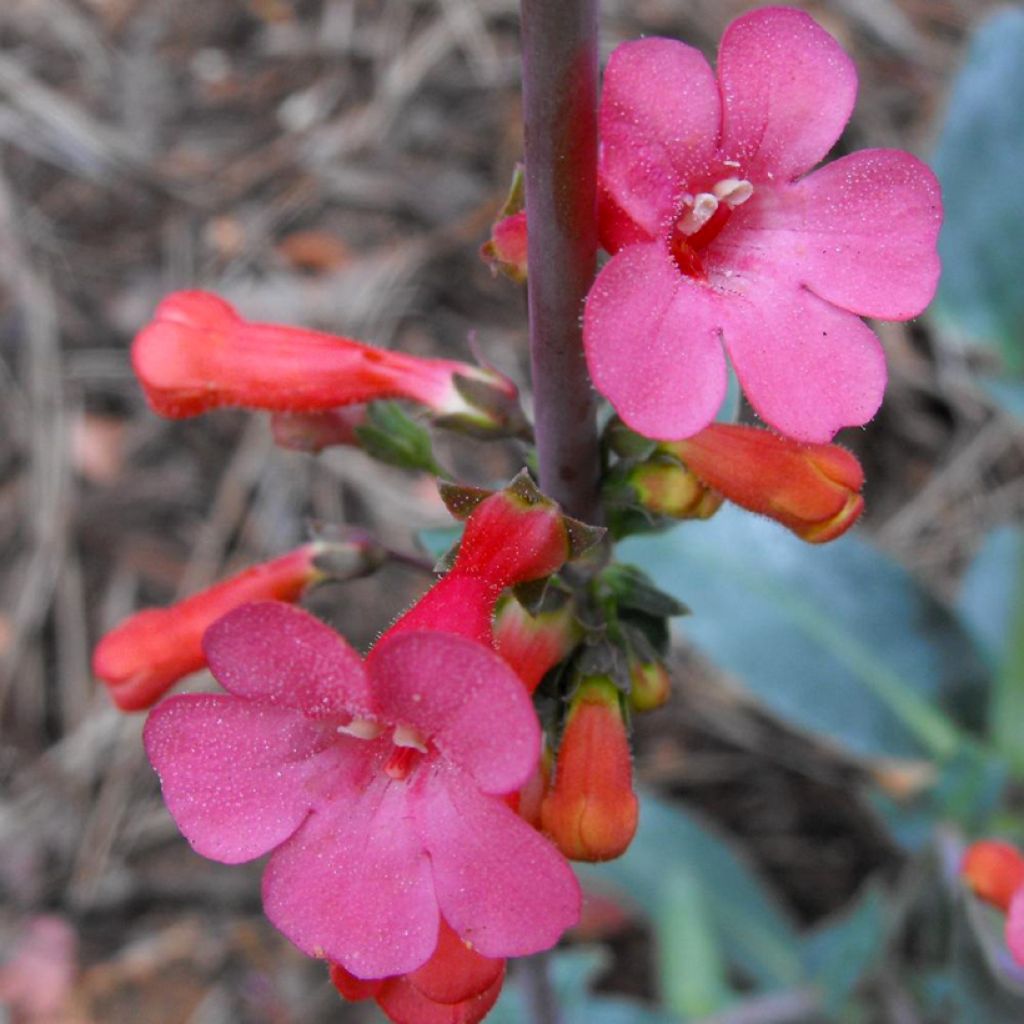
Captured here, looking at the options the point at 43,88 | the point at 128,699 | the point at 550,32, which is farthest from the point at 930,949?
the point at 43,88

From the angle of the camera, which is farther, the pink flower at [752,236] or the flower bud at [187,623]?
the flower bud at [187,623]

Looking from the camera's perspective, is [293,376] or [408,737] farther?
[293,376]

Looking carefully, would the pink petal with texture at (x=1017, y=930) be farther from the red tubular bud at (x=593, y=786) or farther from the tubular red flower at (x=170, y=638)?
the tubular red flower at (x=170, y=638)

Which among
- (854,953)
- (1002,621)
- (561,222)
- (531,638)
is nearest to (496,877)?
(531,638)

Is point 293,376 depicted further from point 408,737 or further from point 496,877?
point 496,877

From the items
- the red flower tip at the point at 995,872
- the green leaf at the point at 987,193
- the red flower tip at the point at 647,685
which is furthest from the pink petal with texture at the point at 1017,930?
the green leaf at the point at 987,193

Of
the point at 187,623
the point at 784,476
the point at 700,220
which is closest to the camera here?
the point at 700,220

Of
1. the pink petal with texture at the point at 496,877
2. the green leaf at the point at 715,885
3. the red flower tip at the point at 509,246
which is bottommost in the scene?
the green leaf at the point at 715,885
